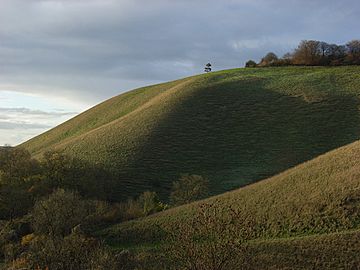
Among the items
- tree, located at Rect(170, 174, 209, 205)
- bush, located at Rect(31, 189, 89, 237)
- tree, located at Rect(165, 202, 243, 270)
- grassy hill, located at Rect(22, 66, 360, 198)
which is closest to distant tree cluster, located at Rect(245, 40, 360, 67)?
grassy hill, located at Rect(22, 66, 360, 198)

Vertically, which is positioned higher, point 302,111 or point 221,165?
point 302,111

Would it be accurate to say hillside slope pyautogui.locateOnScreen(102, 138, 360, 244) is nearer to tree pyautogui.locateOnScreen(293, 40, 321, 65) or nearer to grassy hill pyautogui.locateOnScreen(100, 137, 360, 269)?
grassy hill pyautogui.locateOnScreen(100, 137, 360, 269)

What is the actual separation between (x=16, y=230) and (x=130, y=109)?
57006mm

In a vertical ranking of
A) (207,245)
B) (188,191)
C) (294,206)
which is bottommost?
(188,191)

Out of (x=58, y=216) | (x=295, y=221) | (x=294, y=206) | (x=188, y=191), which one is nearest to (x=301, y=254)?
(x=295, y=221)

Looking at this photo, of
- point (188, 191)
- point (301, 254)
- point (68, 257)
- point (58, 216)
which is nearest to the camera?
point (301, 254)

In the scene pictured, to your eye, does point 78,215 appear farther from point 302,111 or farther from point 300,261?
point 302,111

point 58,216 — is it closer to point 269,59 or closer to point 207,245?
point 207,245

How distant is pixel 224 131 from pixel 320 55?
192 ft

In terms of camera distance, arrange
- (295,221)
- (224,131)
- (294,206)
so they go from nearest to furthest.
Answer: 1. (295,221)
2. (294,206)
3. (224,131)

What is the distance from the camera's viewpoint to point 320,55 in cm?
11681

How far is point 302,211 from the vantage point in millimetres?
29672

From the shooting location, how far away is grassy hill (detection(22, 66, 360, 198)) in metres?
57.6

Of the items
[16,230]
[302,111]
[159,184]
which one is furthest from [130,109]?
[16,230]
